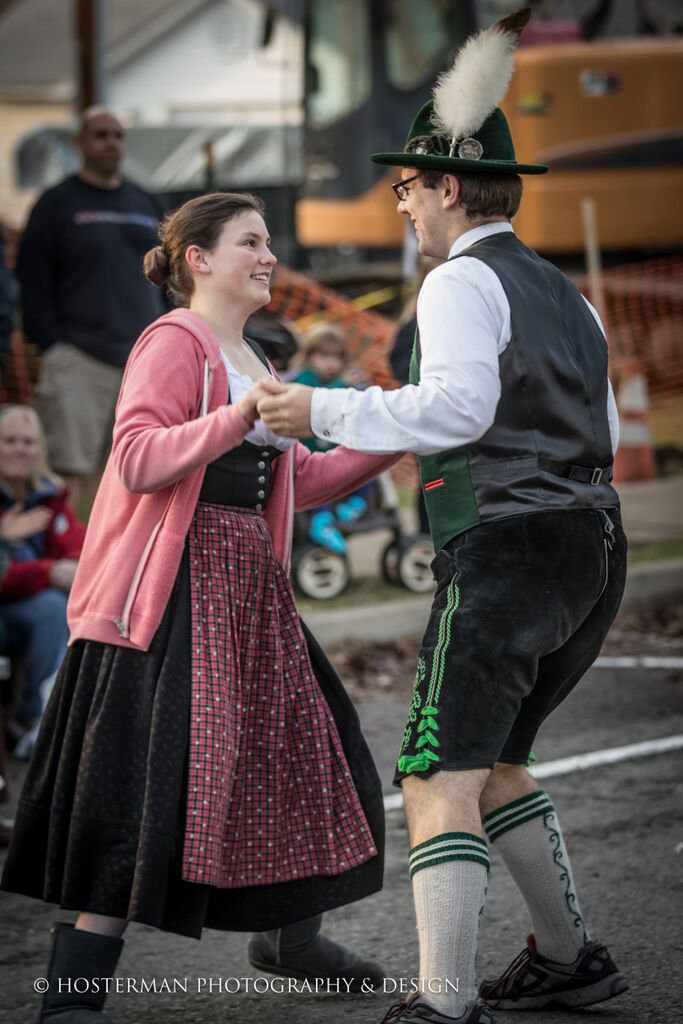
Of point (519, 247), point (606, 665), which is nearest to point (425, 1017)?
point (519, 247)

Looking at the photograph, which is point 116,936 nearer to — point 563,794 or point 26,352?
point 563,794

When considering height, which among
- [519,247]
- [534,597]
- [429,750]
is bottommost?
[429,750]

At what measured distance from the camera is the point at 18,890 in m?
3.51

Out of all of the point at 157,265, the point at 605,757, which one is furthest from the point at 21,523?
the point at 157,265

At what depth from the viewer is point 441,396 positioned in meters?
3.14

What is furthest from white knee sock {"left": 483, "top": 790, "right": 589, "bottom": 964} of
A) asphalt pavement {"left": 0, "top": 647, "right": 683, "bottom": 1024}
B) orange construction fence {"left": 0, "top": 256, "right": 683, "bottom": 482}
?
orange construction fence {"left": 0, "top": 256, "right": 683, "bottom": 482}

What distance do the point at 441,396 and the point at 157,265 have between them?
3.13 ft

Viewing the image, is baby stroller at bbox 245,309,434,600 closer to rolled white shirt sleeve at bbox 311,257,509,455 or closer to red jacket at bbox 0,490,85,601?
red jacket at bbox 0,490,85,601

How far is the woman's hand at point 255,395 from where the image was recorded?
328 centimetres

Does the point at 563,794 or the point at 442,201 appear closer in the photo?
the point at 442,201

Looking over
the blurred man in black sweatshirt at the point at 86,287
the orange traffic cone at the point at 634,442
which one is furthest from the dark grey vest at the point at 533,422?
the orange traffic cone at the point at 634,442

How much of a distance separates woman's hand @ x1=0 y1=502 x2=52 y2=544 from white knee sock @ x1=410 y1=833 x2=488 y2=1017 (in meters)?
3.20

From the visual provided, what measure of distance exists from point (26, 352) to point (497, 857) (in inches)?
302

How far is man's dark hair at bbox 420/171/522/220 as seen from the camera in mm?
3424
